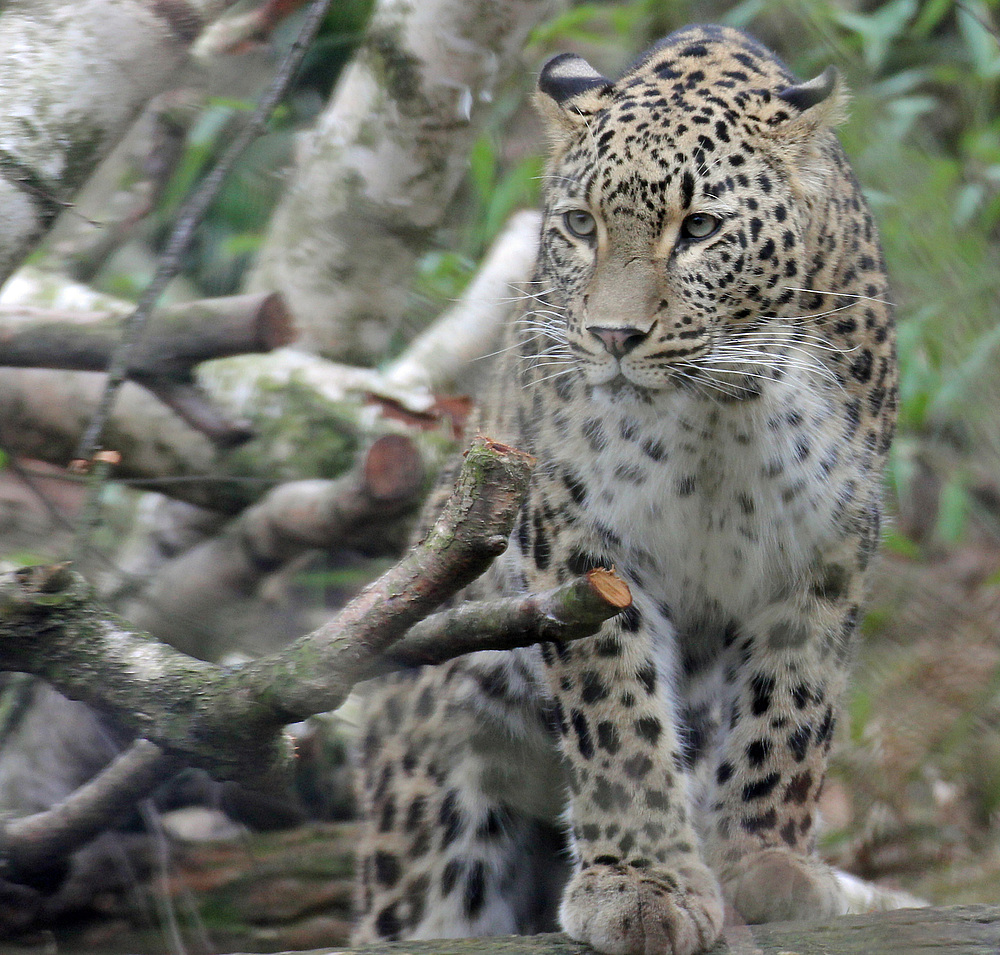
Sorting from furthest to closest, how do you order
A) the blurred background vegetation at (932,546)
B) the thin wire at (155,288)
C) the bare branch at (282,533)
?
the bare branch at (282,533) → the thin wire at (155,288) → the blurred background vegetation at (932,546)

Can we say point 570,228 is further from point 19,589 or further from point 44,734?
point 44,734

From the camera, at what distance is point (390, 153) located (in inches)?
213

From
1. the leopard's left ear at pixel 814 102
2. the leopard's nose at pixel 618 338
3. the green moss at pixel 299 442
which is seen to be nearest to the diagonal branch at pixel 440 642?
the leopard's nose at pixel 618 338

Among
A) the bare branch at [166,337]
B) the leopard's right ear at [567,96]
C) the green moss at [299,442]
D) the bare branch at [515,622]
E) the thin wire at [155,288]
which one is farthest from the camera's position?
the green moss at [299,442]

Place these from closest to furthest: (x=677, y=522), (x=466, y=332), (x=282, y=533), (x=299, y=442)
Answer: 1. (x=677, y=522)
2. (x=282, y=533)
3. (x=299, y=442)
4. (x=466, y=332)

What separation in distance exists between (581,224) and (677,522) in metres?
0.88

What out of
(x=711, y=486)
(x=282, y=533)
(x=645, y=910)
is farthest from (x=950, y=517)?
(x=282, y=533)

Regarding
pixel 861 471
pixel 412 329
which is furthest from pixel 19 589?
pixel 412 329

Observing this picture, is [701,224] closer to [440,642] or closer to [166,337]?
[440,642]

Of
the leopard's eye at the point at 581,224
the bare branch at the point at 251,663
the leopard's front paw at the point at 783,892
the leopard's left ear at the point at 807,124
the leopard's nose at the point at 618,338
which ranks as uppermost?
the leopard's left ear at the point at 807,124

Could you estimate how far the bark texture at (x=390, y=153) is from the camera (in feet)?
16.8

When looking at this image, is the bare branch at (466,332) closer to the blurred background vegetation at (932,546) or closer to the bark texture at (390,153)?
the bark texture at (390,153)

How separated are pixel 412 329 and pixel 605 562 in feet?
10.2

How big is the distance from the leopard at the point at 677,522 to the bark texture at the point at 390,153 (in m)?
1.30
